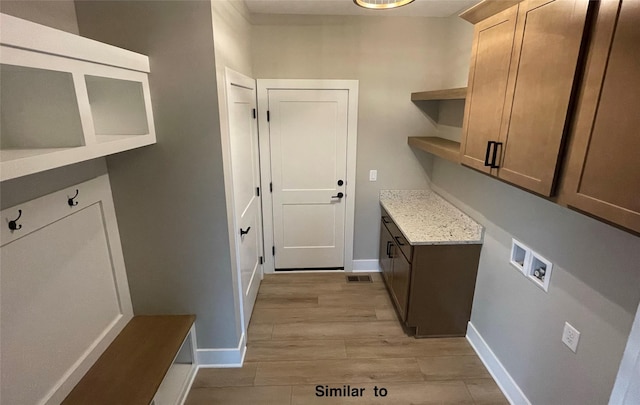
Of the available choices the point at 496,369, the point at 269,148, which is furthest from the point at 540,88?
the point at 269,148

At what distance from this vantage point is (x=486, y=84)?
1731mm

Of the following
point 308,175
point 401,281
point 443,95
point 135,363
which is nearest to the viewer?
point 135,363

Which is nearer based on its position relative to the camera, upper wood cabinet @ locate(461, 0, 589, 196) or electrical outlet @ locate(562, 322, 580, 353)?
upper wood cabinet @ locate(461, 0, 589, 196)

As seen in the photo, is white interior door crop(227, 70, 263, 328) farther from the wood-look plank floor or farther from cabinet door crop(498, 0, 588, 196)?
cabinet door crop(498, 0, 588, 196)

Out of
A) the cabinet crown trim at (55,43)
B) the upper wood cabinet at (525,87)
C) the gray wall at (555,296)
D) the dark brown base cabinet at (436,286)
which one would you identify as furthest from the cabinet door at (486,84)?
the cabinet crown trim at (55,43)

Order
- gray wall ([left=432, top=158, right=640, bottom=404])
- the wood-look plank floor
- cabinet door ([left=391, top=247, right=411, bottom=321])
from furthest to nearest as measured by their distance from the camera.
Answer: cabinet door ([left=391, top=247, right=411, bottom=321])
the wood-look plank floor
gray wall ([left=432, top=158, right=640, bottom=404])

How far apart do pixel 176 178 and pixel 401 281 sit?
1884 millimetres

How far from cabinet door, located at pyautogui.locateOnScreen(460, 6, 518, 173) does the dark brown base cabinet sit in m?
0.77

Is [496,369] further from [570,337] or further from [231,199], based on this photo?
[231,199]

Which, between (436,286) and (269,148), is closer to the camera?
(436,286)

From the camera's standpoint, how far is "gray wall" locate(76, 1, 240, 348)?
1.70m

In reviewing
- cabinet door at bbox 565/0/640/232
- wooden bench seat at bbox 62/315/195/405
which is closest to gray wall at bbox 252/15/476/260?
cabinet door at bbox 565/0/640/232

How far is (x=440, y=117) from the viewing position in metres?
3.15

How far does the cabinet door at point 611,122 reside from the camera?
95cm
